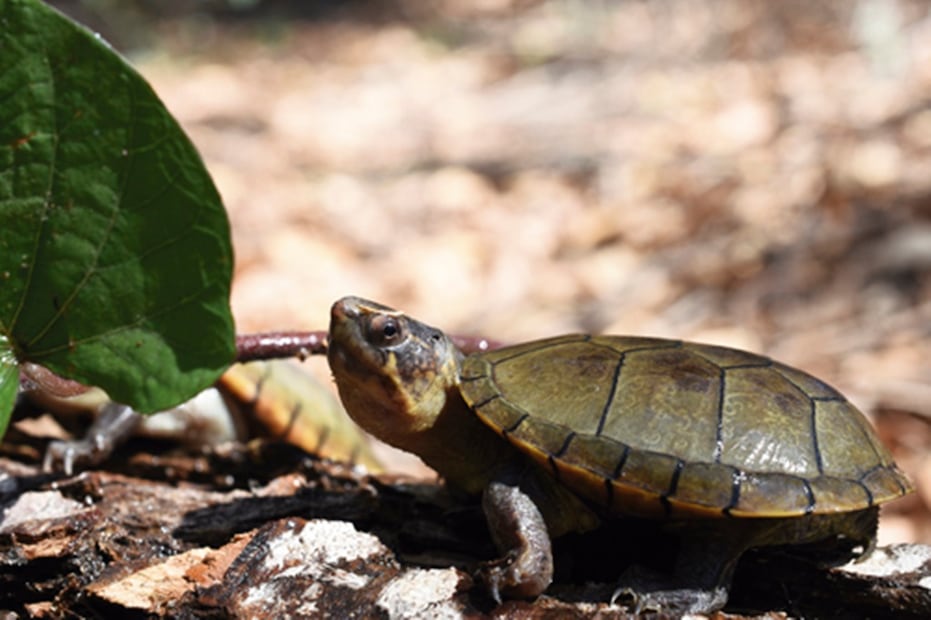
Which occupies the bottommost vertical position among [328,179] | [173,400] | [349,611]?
[349,611]

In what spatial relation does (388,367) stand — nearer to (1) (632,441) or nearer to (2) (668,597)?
(1) (632,441)

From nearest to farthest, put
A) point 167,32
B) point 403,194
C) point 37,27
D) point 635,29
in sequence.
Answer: point 37,27 → point 403,194 → point 635,29 → point 167,32

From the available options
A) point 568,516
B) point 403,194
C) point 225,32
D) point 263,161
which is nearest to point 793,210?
point 403,194

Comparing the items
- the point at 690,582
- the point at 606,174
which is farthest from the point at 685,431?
the point at 606,174

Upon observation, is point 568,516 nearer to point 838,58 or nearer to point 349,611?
point 349,611

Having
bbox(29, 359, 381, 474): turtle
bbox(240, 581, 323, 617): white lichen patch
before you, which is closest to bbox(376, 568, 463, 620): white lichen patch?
bbox(240, 581, 323, 617): white lichen patch

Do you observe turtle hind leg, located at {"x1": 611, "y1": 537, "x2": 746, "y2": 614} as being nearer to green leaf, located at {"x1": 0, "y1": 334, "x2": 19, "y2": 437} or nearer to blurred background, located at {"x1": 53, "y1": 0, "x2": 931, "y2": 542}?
green leaf, located at {"x1": 0, "y1": 334, "x2": 19, "y2": 437}
